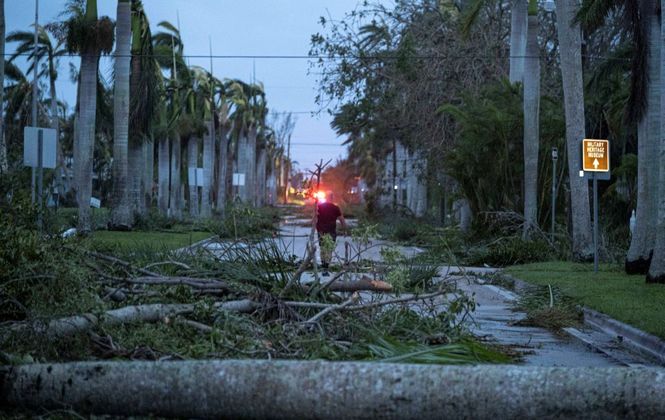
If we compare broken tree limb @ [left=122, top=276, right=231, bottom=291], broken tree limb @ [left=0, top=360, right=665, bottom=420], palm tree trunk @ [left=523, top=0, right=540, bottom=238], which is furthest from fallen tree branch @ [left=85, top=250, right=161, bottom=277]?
palm tree trunk @ [left=523, top=0, right=540, bottom=238]

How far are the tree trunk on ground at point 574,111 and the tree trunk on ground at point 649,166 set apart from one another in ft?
14.0

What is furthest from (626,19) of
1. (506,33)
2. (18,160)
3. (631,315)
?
(506,33)

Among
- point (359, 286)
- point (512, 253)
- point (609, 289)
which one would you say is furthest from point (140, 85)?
point (359, 286)

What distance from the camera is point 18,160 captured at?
19.1 m

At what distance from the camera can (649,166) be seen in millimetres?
17688

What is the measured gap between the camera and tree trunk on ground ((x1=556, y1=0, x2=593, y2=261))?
73.1ft

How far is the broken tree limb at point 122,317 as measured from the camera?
23.4 feet

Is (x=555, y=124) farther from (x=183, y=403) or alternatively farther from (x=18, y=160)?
(x=183, y=403)

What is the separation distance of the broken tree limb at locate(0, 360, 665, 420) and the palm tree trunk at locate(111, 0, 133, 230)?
26.0m

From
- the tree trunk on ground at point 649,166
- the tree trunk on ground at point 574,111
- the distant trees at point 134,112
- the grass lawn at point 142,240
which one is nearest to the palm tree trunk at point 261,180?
the distant trees at point 134,112

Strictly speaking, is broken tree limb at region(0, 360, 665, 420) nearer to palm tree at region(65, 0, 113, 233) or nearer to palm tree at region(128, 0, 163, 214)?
palm tree at region(65, 0, 113, 233)

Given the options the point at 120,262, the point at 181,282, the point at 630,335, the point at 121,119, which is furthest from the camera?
the point at 121,119

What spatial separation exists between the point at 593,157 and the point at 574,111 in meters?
4.18

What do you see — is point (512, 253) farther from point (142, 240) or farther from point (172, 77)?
point (172, 77)
